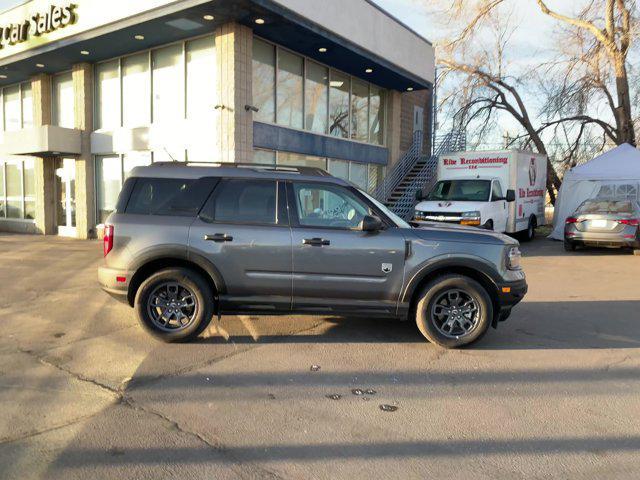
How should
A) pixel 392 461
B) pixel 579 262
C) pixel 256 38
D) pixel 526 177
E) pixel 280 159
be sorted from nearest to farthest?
pixel 392 461, pixel 579 262, pixel 256 38, pixel 280 159, pixel 526 177

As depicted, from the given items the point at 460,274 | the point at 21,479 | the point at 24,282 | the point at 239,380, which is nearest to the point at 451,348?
the point at 460,274

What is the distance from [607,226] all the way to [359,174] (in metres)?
8.71

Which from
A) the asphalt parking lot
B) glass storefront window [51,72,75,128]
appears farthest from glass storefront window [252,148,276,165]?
the asphalt parking lot

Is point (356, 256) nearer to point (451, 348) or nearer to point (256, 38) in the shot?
point (451, 348)

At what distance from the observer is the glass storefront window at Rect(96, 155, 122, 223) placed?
1644 cm

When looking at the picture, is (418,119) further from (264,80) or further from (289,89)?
(264,80)

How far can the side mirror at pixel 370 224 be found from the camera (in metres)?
5.27

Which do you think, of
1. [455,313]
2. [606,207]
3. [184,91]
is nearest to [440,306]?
[455,313]

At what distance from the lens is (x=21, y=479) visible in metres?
2.92

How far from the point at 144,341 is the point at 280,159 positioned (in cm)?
1023

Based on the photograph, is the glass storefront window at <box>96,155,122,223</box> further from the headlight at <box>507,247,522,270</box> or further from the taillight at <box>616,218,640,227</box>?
the taillight at <box>616,218,640,227</box>

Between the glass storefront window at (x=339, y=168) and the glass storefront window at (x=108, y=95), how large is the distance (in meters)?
7.08

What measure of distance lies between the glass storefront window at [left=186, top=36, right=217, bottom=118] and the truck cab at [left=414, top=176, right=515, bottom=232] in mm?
6393

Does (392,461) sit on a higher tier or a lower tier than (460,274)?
lower
